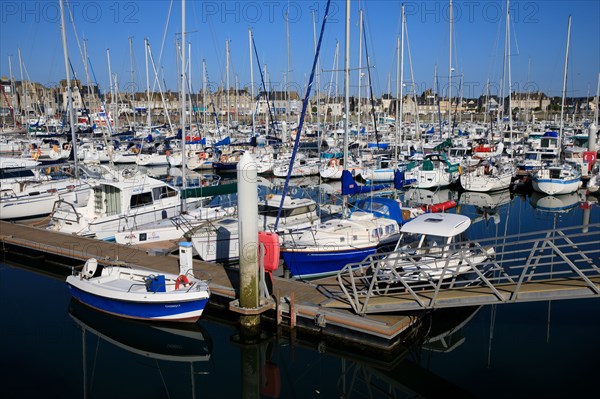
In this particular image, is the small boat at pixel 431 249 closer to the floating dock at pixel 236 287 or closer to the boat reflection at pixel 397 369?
the floating dock at pixel 236 287

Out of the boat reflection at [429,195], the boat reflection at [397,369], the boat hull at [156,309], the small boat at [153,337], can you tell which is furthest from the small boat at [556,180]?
the boat hull at [156,309]

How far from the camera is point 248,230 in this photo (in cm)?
1427

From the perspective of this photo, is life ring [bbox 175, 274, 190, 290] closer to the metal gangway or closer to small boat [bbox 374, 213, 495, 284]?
the metal gangway

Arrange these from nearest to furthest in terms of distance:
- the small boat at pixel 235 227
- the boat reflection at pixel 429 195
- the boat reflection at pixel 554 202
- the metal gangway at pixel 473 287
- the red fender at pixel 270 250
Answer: the metal gangway at pixel 473 287
the red fender at pixel 270 250
the small boat at pixel 235 227
the boat reflection at pixel 554 202
the boat reflection at pixel 429 195

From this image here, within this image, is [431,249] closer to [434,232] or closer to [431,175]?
[434,232]

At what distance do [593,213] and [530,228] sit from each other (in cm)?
648

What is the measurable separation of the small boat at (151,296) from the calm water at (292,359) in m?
0.63

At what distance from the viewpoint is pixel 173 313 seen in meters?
15.2

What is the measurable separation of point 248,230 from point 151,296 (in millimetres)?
3340

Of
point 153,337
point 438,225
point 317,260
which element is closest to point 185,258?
point 153,337

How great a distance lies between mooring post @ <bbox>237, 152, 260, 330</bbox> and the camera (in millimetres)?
14070

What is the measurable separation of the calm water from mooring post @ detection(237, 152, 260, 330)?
4.37 feet

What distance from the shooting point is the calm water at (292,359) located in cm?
1268

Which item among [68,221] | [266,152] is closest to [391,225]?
[68,221]
